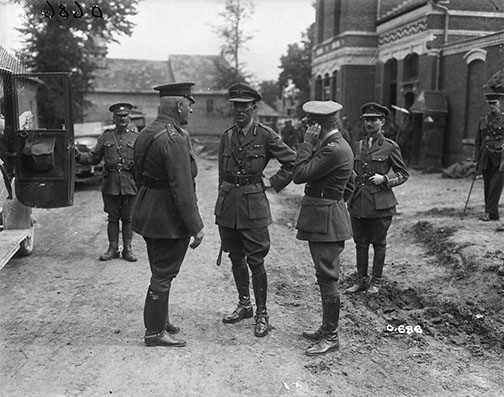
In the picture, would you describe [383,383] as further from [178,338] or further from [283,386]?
[178,338]

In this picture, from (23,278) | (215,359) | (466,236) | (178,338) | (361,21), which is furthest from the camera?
(361,21)

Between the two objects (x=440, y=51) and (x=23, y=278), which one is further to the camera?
(x=440, y=51)

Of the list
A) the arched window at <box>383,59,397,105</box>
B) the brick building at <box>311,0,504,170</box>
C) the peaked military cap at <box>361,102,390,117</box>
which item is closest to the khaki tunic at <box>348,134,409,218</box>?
the peaked military cap at <box>361,102,390,117</box>

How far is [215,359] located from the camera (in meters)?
4.26

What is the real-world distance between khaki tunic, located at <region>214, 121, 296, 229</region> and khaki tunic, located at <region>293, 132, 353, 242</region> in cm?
41

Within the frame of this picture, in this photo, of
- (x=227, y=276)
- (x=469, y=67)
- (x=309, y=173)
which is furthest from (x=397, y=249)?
(x=469, y=67)

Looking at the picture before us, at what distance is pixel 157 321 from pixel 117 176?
3.30 meters

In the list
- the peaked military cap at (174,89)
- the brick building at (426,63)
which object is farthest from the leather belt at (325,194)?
the brick building at (426,63)

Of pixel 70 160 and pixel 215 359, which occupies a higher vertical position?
pixel 70 160

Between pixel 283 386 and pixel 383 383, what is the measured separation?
0.72m

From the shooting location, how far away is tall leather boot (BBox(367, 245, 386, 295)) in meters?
5.98

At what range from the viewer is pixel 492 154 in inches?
354

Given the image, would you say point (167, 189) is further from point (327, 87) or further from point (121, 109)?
point (327, 87)

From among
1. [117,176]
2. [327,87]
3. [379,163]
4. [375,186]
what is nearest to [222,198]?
[375,186]
